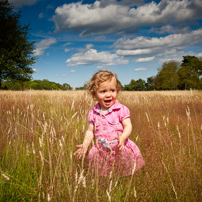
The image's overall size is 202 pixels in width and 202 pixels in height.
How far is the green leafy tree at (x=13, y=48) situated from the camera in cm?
2006

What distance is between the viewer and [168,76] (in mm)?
55000

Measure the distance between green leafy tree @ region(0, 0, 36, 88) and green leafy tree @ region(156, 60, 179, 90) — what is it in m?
41.5

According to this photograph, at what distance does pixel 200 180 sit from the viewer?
1765mm

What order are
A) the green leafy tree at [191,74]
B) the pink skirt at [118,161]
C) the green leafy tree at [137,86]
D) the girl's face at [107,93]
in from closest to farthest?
1. the pink skirt at [118,161]
2. the girl's face at [107,93]
3. the green leafy tree at [191,74]
4. the green leafy tree at [137,86]

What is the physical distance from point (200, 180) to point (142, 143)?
128 cm

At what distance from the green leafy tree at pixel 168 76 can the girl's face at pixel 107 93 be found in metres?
53.6

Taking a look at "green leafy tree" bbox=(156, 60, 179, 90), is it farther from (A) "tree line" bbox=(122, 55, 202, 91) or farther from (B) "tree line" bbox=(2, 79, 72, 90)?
(B) "tree line" bbox=(2, 79, 72, 90)

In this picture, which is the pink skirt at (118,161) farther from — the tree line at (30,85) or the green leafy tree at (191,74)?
the green leafy tree at (191,74)

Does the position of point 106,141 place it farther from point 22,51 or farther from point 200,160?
point 22,51

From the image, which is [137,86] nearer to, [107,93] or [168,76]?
[168,76]

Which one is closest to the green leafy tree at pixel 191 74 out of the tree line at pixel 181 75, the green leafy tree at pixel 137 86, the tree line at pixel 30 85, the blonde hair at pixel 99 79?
the tree line at pixel 181 75

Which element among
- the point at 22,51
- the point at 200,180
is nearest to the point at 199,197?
the point at 200,180

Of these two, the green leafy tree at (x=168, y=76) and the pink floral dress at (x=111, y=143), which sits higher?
the green leafy tree at (x=168, y=76)

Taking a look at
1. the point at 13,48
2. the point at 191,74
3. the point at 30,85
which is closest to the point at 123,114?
the point at 13,48
